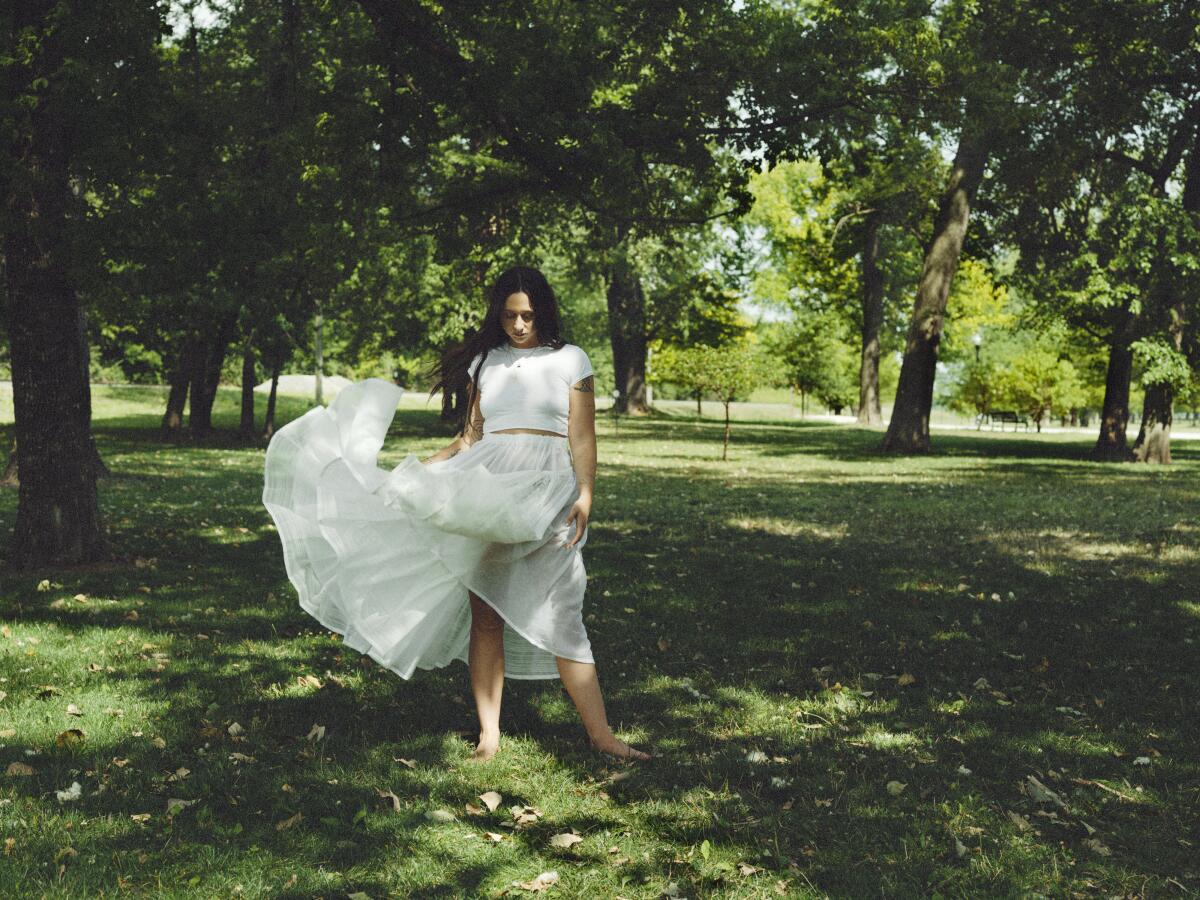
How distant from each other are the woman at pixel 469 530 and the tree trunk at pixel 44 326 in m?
4.90

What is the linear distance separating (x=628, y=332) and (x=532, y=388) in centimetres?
4702

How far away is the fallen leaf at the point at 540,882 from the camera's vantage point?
4121 millimetres

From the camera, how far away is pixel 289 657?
727 cm

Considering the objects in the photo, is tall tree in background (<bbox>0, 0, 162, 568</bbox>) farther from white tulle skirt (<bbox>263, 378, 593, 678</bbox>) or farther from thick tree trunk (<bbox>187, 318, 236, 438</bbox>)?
thick tree trunk (<bbox>187, 318, 236, 438</bbox>)

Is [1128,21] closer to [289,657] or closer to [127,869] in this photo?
[289,657]

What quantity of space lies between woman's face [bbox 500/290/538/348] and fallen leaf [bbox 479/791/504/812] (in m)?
2.20

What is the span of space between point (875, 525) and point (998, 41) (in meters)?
14.2

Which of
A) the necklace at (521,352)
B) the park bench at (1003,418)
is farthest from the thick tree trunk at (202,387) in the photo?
the park bench at (1003,418)

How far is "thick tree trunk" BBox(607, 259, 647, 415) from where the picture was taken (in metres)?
50.6

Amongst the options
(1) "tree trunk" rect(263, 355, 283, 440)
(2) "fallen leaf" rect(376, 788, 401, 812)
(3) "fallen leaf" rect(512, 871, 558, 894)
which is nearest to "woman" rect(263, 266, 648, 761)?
(2) "fallen leaf" rect(376, 788, 401, 812)

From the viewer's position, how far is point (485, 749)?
5.45m

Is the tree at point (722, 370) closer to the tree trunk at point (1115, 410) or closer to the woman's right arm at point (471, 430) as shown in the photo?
the tree trunk at point (1115, 410)

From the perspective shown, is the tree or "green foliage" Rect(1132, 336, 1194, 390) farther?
the tree

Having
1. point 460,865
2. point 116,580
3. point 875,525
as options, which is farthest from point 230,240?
point 875,525
